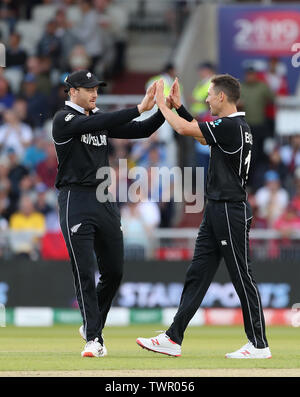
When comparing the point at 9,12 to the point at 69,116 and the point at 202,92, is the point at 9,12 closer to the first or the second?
the point at 202,92

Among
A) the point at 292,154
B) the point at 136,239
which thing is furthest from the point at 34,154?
the point at 292,154

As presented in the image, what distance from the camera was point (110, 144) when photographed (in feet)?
55.6

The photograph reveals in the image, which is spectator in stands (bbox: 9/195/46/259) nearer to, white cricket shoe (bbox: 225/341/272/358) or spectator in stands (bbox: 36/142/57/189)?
spectator in stands (bbox: 36/142/57/189)

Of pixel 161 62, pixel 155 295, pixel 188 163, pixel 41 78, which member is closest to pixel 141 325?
pixel 155 295

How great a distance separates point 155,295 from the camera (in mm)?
15664

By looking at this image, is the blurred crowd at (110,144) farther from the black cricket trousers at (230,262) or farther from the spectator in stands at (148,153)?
the black cricket trousers at (230,262)

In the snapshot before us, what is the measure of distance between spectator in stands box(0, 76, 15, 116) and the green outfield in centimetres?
531

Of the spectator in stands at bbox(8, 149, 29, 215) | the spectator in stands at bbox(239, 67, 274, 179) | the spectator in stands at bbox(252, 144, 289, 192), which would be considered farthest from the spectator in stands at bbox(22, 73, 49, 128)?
the spectator in stands at bbox(252, 144, 289, 192)

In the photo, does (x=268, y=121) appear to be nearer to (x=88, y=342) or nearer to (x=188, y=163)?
(x=188, y=163)

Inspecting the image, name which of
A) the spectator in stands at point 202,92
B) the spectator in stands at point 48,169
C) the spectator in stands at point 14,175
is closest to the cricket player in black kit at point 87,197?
the spectator in stands at point 202,92

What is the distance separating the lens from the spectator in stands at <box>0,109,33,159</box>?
1762 centimetres

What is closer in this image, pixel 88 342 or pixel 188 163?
pixel 88 342

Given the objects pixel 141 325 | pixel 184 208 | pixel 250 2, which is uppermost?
pixel 250 2
